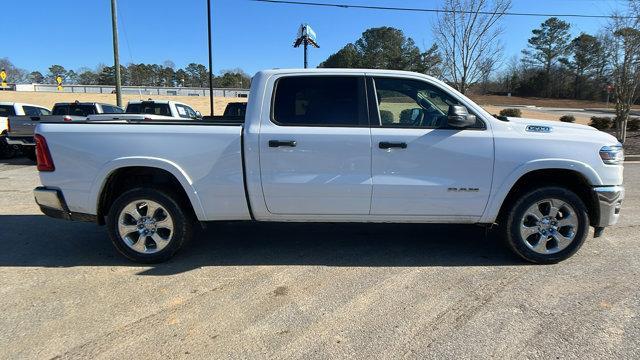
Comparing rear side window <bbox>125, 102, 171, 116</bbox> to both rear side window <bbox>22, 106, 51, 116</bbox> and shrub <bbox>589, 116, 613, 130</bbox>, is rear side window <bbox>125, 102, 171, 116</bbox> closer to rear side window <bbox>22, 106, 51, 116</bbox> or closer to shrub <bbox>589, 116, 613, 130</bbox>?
rear side window <bbox>22, 106, 51, 116</bbox>

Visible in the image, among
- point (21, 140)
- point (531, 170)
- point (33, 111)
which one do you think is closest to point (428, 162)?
point (531, 170)

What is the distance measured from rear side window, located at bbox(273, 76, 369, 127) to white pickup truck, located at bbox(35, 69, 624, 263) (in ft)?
0.04

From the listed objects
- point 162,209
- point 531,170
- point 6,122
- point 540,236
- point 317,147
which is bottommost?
point 540,236

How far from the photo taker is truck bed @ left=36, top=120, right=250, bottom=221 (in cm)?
431

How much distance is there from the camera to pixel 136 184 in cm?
469

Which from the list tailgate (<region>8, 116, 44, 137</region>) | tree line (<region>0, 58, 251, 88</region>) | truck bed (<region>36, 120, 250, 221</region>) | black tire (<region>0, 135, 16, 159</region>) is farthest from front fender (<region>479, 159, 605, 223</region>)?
tree line (<region>0, 58, 251, 88</region>)

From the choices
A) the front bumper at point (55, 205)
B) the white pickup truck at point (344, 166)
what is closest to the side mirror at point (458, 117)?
the white pickup truck at point (344, 166)

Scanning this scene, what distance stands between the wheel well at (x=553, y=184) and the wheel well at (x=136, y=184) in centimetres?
322

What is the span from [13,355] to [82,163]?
194cm

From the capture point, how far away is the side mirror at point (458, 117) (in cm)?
416

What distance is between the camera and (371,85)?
14.7ft

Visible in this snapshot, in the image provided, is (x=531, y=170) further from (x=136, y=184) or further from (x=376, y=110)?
(x=136, y=184)

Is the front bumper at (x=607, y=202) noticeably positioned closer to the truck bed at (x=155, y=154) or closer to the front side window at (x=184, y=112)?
the truck bed at (x=155, y=154)

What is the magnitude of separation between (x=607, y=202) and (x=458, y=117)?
1.71 meters
